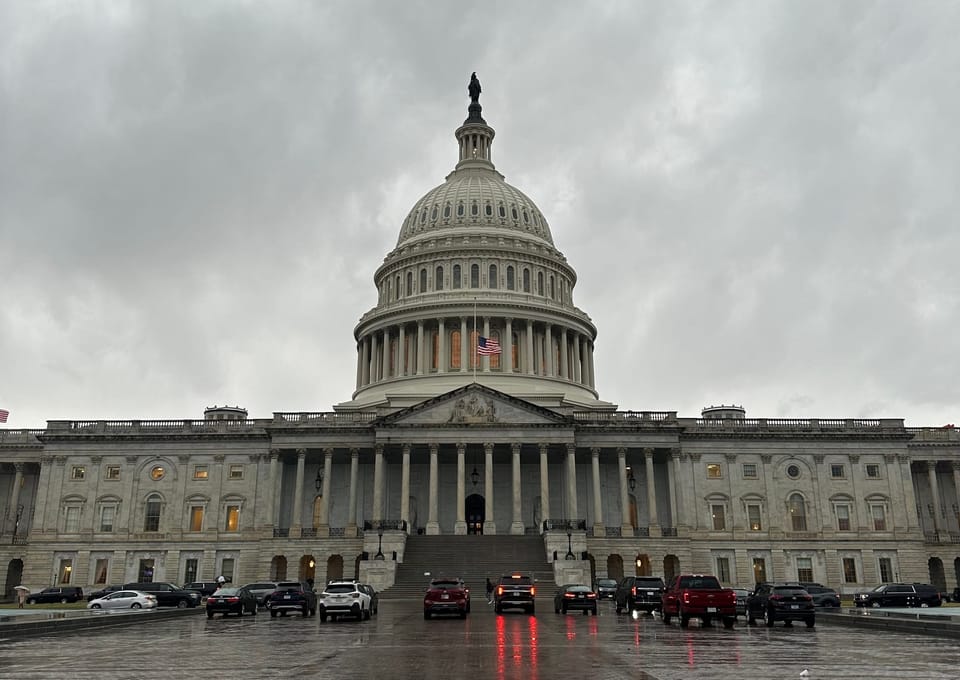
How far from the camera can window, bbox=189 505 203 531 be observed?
75562mm

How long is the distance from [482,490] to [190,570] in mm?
26464

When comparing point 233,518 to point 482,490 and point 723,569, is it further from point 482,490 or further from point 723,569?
point 723,569

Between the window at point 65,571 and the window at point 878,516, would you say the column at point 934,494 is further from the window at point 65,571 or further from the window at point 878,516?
the window at point 65,571

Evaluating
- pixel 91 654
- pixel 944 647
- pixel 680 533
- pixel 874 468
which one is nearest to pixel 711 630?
pixel 944 647

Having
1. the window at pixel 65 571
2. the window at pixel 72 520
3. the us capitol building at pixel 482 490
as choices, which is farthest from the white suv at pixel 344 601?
the window at pixel 72 520

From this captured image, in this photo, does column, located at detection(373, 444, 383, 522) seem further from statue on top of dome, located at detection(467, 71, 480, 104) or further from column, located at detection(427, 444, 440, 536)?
statue on top of dome, located at detection(467, 71, 480, 104)

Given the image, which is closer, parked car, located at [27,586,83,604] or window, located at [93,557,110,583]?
parked car, located at [27,586,83,604]

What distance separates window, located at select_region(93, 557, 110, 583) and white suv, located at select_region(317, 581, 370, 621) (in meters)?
47.0

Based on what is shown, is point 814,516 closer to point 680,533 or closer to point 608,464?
point 680,533

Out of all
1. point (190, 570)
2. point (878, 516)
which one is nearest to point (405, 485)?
point (190, 570)

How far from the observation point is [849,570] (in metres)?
73.5

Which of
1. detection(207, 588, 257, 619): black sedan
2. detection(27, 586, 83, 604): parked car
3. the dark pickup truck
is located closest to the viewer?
the dark pickup truck

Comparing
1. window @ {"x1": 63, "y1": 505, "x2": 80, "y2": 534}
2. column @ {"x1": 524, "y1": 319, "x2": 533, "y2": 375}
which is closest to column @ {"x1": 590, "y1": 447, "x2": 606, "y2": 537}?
column @ {"x1": 524, "y1": 319, "x2": 533, "y2": 375}

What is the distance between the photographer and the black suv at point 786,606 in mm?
32500
